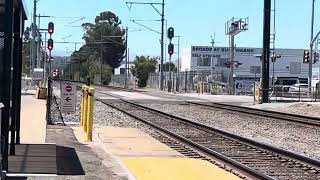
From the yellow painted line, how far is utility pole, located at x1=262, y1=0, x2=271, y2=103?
99.5 feet

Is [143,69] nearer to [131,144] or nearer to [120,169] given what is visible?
[131,144]

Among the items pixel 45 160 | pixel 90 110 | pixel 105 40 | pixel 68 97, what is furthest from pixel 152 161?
pixel 105 40

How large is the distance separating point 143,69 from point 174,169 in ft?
334

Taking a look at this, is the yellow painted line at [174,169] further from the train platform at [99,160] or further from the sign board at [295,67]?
the sign board at [295,67]

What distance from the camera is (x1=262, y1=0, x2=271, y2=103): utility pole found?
1692 inches

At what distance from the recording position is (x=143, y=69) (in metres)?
113

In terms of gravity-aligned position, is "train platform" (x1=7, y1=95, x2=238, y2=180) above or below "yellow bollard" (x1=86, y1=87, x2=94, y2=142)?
below

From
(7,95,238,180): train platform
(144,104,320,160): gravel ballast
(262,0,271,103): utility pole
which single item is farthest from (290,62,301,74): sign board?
(7,95,238,180): train platform

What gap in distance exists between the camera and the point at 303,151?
631 inches

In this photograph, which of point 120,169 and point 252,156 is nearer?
point 120,169

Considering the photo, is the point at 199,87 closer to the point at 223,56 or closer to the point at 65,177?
the point at 223,56

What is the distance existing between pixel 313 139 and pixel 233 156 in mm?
5613

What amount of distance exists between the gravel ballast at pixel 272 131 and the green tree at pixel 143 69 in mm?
77792

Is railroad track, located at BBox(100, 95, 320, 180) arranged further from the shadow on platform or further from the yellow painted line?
the shadow on platform
